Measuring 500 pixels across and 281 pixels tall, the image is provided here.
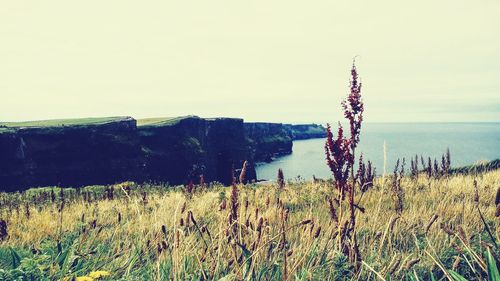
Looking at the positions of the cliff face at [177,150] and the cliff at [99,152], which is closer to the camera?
the cliff at [99,152]

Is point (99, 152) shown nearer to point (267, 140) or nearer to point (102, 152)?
point (102, 152)

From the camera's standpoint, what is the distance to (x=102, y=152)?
6812 centimetres

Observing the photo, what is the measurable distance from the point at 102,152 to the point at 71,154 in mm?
5087

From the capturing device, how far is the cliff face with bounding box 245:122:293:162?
480 feet

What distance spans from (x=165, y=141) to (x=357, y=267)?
263ft

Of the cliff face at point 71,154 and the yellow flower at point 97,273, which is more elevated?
the yellow flower at point 97,273

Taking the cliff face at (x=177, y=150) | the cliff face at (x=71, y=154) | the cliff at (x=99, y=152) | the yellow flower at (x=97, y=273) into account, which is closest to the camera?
the yellow flower at (x=97, y=273)

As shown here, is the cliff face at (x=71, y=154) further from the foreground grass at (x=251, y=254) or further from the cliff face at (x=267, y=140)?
the cliff face at (x=267, y=140)

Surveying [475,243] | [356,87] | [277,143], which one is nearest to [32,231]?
[356,87]

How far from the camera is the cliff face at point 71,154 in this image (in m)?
56.7

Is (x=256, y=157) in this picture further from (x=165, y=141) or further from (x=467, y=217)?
(x=467, y=217)

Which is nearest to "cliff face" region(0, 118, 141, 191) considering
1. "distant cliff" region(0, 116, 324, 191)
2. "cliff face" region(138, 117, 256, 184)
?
"distant cliff" region(0, 116, 324, 191)

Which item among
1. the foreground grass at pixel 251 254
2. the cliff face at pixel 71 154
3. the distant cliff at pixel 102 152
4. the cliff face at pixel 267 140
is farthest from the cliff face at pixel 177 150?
the foreground grass at pixel 251 254

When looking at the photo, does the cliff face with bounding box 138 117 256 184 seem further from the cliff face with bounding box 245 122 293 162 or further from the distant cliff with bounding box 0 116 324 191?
the cliff face with bounding box 245 122 293 162
